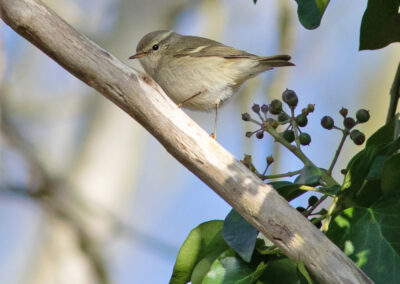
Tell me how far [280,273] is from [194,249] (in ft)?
0.73

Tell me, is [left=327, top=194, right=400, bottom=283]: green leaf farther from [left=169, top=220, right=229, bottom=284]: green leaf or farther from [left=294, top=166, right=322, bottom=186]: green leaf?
[left=169, top=220, right=229, bottom=284]: green leaf

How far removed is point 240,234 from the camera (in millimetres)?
1479

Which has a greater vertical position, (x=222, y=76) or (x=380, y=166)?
(x=222, y=76)

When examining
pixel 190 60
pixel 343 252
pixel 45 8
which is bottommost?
pixel 343 252

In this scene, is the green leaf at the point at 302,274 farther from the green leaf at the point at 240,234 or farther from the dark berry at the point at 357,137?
the dark berry at the point at 357,137

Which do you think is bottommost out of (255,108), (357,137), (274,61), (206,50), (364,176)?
(364,176)

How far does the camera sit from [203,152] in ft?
5.22

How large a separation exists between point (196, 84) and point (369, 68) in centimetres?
353

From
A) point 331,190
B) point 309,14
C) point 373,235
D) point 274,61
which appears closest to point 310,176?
point 331,190

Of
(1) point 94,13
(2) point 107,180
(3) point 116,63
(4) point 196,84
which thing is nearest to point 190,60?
(4) point 196,84

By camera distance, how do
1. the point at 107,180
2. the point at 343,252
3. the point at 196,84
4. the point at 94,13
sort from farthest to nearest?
the point at 94,13
the point at 107,180
the point at 196,84
the point at 343,252

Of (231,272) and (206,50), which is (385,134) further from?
(206,50)

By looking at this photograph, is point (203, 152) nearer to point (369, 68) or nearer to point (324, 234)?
point (324, 234)

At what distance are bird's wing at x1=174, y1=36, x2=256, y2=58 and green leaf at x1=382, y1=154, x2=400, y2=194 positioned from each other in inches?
65.9
